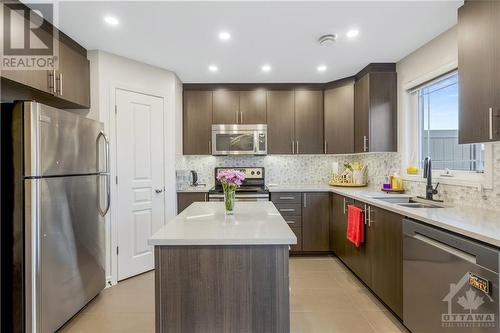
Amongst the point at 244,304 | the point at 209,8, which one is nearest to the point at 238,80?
the point at 209,8

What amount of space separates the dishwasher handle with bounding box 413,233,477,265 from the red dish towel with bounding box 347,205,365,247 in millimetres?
828

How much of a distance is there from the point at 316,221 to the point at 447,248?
6.96 feet

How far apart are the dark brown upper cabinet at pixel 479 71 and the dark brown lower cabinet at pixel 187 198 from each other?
2.85m

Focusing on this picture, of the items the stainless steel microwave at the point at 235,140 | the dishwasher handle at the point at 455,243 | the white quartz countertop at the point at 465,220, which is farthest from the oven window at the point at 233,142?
the dishwasher handle at the point at 455,243

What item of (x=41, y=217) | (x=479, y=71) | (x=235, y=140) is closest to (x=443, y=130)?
(x=479, y=71)

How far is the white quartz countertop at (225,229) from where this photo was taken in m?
1.38

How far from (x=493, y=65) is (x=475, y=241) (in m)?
1.10

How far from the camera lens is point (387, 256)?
223 cm

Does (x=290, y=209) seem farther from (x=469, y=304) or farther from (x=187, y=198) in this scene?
(x=469, y=304)

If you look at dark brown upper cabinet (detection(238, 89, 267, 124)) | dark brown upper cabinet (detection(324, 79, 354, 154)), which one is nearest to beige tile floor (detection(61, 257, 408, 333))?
dark brown upper cabinet (detection(324, 79, 354, 154))

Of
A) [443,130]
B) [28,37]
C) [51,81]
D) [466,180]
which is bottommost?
[466,180]

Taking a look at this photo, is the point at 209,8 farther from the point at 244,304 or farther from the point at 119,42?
the point at 244,304

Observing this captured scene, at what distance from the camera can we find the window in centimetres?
226

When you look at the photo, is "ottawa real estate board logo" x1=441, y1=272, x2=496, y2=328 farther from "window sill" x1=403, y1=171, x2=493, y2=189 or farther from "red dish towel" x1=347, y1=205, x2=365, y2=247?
"red dish towel" x1=347, y1=205, x2=365, y2=247
